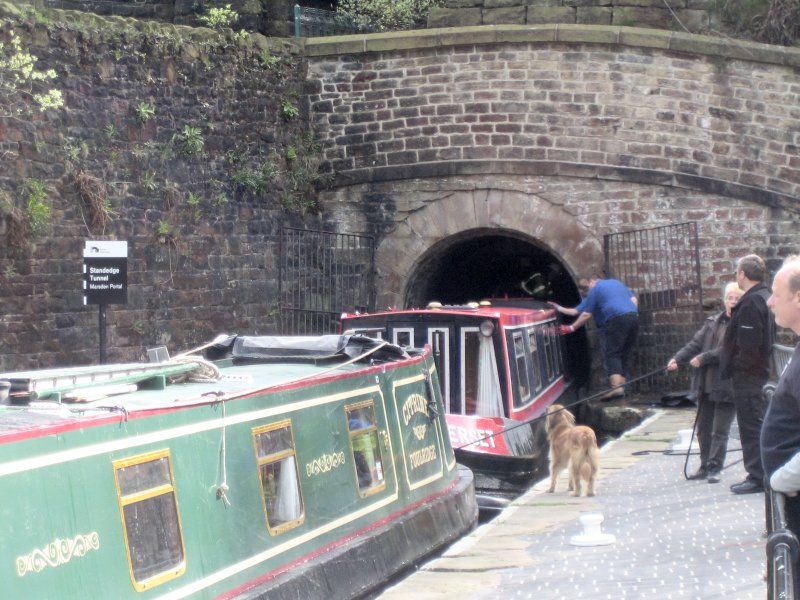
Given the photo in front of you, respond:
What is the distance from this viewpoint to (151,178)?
11742 mm

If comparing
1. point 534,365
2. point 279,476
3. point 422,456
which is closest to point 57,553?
point 279,476

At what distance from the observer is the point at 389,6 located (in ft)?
52.9

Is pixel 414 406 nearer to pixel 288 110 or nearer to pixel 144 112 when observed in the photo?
pixel 144 112

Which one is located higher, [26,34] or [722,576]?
[26,34]

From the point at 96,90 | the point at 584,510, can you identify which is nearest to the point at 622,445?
the point at 584,510

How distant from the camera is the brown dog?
7746 millimetres

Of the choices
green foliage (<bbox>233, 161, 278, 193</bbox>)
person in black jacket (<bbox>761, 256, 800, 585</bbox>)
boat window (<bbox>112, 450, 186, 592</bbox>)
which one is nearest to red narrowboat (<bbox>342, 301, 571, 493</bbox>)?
green foliage (<bbox>233, 161, 278, 193</bbox>)

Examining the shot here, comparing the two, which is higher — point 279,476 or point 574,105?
point 574,105

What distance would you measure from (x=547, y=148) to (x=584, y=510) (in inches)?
285

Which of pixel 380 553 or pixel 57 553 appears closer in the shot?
pixel 57 553

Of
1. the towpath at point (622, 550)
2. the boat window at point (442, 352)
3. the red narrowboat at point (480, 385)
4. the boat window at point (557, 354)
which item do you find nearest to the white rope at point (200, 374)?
the towpath at point (622, 550)

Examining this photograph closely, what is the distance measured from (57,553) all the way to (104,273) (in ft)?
19.6

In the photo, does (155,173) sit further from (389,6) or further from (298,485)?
(298,485)

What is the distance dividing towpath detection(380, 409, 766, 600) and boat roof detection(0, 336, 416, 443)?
3.85 ft
